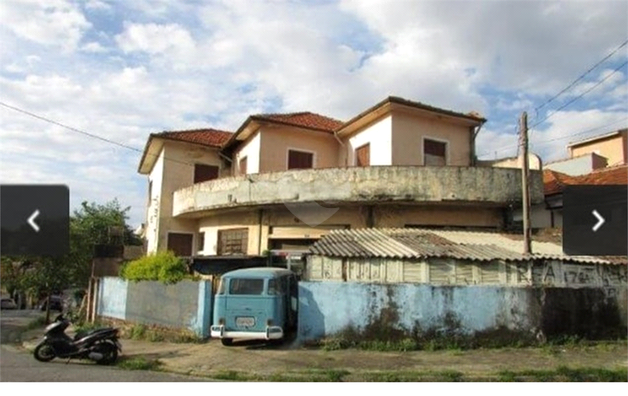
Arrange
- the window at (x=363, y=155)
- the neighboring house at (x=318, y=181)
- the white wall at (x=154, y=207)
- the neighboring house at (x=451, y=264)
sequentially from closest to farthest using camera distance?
the neighboring house at (x=451, y=264), the neighboring house at (x=318, y=181), the window at (x=363, y=155), the white wall at (x=154, y=207)

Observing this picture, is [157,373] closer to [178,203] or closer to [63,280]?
[178,203]

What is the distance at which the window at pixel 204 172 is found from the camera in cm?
2367

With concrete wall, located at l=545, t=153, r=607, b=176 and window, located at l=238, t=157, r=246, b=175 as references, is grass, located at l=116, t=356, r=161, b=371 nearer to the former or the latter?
window, located at l=238, t=157, r=246, b=175

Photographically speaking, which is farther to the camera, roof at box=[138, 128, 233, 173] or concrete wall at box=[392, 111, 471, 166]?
roof at box=[138, 128, 233, 173]

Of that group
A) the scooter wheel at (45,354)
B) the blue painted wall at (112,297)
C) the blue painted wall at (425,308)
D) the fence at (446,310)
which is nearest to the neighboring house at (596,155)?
the fence at (446,310)

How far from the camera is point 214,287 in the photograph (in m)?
13.3

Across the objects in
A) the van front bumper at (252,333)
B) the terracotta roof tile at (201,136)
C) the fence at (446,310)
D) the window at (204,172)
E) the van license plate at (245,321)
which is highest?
the terracotta roof tile at (201,136)

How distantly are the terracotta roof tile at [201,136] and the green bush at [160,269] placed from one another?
26.2 ft

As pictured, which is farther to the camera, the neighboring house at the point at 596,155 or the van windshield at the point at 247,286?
the neighboring house at the point at 596,155

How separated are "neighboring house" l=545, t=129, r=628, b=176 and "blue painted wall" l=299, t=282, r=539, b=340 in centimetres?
1511

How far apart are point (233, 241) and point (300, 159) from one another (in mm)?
4368

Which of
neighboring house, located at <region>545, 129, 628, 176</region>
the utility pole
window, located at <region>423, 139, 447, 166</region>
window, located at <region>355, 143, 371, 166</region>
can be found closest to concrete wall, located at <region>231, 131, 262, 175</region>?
window, located at <region>355, 143, 371, 166</region>

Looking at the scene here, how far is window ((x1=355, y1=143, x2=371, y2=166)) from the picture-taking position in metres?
20.1

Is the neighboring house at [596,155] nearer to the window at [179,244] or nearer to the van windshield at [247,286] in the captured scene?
the window at [179,244]
